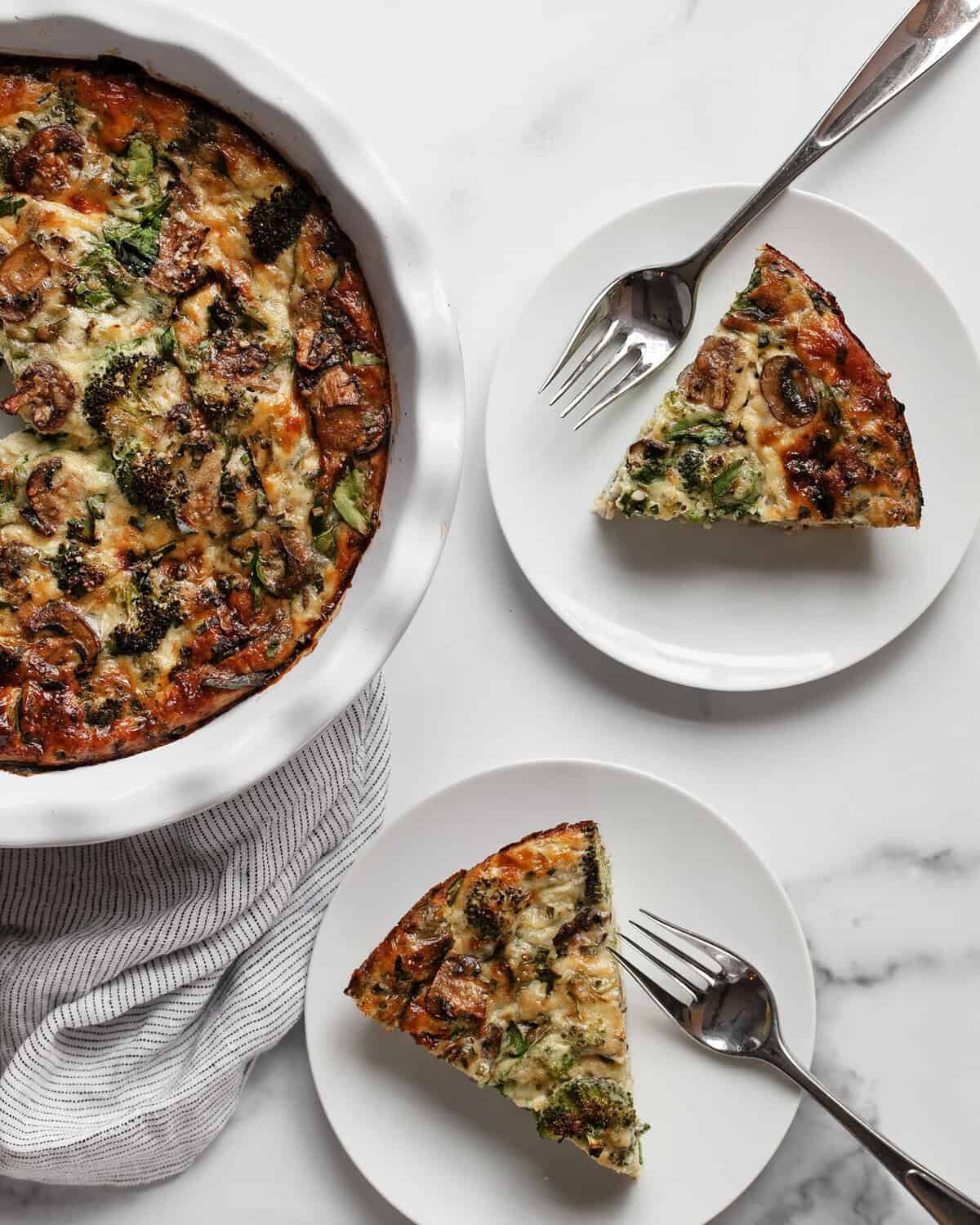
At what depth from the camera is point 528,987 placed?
118 inches

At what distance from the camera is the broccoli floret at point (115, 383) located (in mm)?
2406

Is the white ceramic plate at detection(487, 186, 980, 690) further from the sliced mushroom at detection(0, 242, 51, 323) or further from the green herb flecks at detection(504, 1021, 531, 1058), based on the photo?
the sliced mushroom at detection(0, 242, 51, 323)

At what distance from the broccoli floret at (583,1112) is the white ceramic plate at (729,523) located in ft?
3.34

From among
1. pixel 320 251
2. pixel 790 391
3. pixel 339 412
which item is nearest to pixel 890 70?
pixel 790 391

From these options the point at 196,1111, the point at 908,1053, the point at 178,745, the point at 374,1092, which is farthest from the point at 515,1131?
the point at 178,745

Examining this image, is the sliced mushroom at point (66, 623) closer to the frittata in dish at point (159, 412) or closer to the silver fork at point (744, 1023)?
the frittata in dish at point (159, 412)

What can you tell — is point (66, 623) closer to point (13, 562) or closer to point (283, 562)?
point (13, 562)

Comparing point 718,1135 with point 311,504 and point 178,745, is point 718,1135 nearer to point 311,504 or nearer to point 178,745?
point 178,745

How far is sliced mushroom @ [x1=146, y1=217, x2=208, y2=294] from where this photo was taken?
245 centimetres

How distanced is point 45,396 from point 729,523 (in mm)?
1706

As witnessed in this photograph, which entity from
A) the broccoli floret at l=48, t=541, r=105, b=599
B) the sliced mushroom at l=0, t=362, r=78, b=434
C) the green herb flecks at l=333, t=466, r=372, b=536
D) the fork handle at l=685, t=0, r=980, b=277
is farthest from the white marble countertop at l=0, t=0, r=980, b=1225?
the sliced mushroom at l=0, t=362, r=78, b=434

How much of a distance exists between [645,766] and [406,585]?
1.08 m

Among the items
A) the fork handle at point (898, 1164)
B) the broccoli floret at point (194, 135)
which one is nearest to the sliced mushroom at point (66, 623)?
the broccoli floret at point (194, 135)

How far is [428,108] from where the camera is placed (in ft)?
10.6
